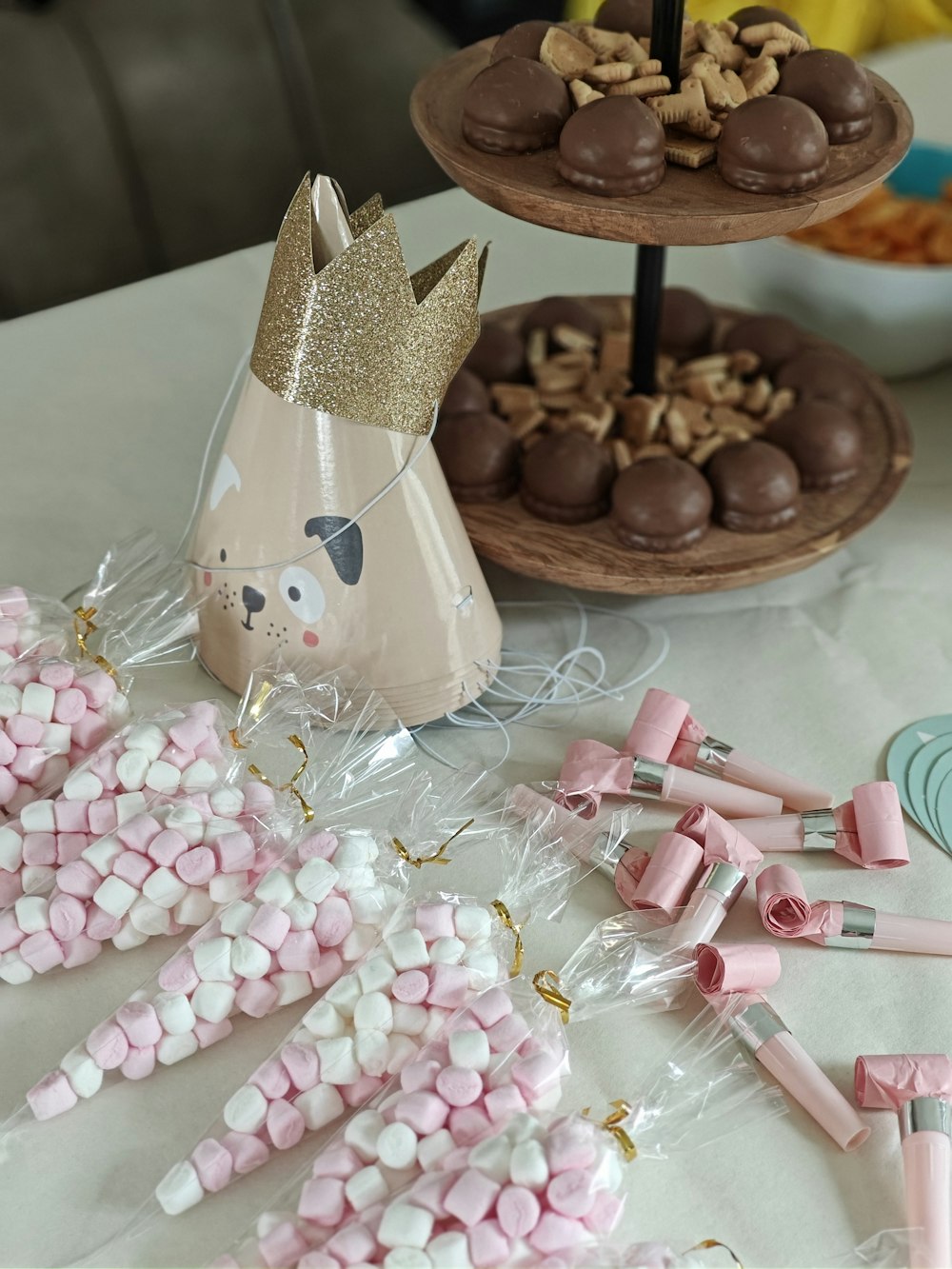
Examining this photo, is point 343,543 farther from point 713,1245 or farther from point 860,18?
point 860,18

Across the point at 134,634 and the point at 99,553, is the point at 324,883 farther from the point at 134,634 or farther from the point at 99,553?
the point at 99,553

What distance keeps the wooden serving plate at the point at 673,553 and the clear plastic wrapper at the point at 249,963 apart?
26 centimetres

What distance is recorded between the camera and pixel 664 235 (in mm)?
688

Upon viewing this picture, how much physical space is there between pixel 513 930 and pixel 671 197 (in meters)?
0.41

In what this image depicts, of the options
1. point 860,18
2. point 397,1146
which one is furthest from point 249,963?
point 860,18

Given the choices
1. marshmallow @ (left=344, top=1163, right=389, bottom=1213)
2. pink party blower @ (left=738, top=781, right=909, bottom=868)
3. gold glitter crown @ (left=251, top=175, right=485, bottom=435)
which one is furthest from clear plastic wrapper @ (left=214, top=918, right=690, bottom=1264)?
gold glitter crown @ (left=251, top=175, right=485, bottom=435)

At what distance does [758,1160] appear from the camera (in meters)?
0.59

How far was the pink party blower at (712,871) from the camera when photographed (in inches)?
26.0

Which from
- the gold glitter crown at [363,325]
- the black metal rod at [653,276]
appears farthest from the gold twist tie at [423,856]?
the black metal rod at [653,276]

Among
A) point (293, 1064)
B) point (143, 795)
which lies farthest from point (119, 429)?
point (293, 1064)

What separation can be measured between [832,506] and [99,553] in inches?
20.8

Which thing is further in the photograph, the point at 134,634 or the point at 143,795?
the point at 134,634

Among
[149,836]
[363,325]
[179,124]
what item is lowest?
[179,124]

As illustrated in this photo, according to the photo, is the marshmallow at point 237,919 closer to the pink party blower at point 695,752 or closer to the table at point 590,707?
the table at point 590,707
